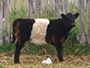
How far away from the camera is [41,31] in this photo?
→ 6848mm

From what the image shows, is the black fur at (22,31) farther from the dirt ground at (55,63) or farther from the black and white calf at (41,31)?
the dirt ground at (55,63)

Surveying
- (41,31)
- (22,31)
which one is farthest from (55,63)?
(22,31)

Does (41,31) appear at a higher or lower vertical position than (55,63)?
higher

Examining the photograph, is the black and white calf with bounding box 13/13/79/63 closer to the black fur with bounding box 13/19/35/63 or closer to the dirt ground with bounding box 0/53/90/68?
the black fur with bounding box 13/19/35/63

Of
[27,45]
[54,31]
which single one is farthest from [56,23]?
[27,45]

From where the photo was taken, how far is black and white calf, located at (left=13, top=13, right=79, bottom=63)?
22.2 feet

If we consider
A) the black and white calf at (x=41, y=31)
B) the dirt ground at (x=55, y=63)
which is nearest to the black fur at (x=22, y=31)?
the black and white calf at (x=41, y=31)

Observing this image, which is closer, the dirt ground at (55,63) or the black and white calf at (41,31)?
the dirt ground at (55,63)

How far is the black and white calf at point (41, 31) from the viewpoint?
6.78m

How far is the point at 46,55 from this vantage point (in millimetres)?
8188

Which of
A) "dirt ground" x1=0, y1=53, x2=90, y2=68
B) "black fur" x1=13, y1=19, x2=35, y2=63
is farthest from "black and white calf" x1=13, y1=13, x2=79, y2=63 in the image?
"dirt ground" x1=0, y1=53, x2=90, y2=68

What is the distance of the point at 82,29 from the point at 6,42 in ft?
13.1

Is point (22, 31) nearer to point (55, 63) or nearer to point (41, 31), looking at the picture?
point (41, 31)

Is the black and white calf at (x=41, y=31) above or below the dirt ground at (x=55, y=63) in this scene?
above
